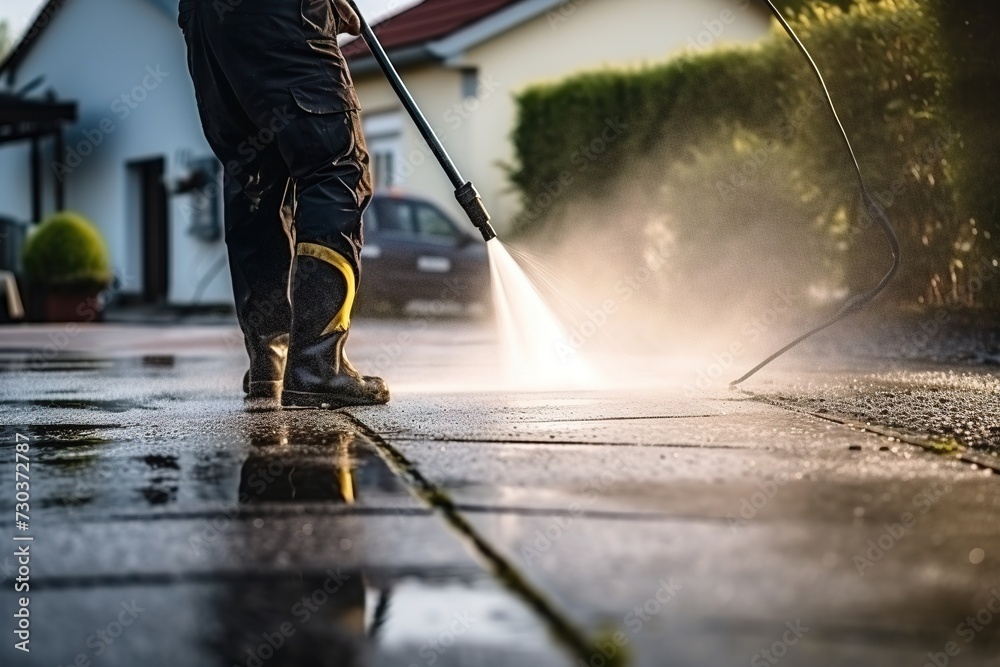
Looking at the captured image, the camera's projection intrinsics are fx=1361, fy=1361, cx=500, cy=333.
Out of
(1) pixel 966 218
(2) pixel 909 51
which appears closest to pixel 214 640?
(1) pixel 966 218

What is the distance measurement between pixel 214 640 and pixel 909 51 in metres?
6.51

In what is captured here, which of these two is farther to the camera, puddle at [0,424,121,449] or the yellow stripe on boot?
the yellow stripe on boot

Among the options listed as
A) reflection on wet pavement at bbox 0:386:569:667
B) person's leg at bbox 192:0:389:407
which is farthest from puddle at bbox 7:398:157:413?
reflection on wet pavement at bbox 0:386:569:667

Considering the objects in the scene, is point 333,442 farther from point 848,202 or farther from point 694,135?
point 694,135

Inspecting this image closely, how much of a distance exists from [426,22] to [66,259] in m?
6.00

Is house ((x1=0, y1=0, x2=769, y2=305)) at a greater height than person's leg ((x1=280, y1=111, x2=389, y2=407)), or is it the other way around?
house ((x1=0, y1=0, x2=769, y2=305))

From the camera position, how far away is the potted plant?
14.6 metres

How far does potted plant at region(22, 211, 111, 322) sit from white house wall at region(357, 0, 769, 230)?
14.0 ft

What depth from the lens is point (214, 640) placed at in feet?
4.93

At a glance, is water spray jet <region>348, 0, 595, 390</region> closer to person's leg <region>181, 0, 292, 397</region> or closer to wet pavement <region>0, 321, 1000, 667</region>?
person's leg <region>181, 0, 292, 397</region>

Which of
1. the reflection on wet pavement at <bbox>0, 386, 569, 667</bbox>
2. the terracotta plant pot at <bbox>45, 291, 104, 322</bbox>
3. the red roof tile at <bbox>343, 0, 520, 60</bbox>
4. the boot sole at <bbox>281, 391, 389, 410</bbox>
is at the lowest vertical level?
the terracotta plant pot at <bbox>45, 291, 104, 322</bbox>

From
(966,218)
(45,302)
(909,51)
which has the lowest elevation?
(45,302)

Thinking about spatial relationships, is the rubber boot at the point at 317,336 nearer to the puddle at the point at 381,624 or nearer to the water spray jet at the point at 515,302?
the water spray jet at the point at 515,302

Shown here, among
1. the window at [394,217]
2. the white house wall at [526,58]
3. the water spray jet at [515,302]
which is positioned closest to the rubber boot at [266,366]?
the water spray jet at [515,302]
